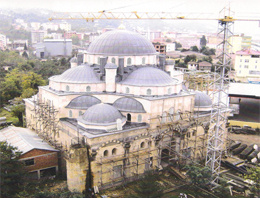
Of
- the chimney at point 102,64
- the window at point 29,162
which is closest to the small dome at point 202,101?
the chimney at point 102,64

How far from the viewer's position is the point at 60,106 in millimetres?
29078

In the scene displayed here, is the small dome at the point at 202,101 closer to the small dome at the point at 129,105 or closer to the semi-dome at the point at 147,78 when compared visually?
the semi-dome at the point at 147,78

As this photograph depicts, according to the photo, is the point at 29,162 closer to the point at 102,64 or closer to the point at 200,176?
the point at 102,64

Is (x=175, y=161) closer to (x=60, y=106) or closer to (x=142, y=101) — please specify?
(x=142, y=101)

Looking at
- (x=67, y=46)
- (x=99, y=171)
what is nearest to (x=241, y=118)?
(x=99, y=171)

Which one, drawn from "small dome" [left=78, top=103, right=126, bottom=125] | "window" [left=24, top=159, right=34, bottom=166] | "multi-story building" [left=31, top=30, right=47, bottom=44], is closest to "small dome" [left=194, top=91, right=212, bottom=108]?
"small dome" [left=78, top=103, right=126, bottom=125]

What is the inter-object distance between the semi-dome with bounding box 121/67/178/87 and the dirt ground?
15.8m

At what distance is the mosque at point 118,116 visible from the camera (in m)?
24.9

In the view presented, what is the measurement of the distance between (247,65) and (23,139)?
6353 centimetres

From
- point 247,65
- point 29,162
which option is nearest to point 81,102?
point 29,162

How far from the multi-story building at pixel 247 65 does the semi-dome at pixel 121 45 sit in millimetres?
48597

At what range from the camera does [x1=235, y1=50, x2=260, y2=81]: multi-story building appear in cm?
7281

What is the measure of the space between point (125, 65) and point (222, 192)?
17354 millimetres

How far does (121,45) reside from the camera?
32.7 meters
